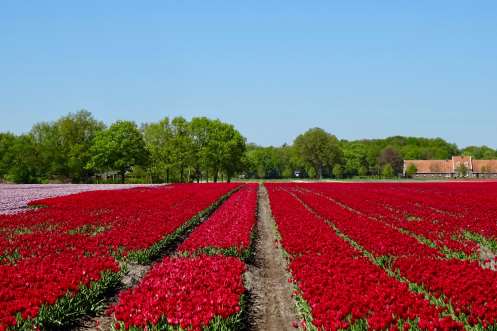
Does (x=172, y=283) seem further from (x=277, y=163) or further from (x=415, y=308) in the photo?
(x=277, y=163)

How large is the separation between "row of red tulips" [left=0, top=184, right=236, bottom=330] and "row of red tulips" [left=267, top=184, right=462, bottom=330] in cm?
454

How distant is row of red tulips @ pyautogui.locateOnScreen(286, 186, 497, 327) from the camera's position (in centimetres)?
695

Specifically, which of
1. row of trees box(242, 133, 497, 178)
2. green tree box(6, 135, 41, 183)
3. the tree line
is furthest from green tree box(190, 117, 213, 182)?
row of trees box(242, 133, 497, 178)

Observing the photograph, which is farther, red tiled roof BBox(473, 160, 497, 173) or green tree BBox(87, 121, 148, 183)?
red tiled roof BBox(473, 160, 497, 173)

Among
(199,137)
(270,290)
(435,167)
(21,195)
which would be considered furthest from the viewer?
(435,167)

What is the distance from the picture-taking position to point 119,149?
275 feet

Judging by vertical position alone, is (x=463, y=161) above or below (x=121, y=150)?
below

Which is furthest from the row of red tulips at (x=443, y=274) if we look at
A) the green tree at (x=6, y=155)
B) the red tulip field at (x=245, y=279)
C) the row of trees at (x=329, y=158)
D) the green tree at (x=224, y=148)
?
the row of trees at (x=329, y=158)

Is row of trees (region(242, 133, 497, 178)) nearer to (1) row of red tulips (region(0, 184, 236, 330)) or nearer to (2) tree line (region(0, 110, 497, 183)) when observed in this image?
(2) tree line (region(0, 110, 497, 183))

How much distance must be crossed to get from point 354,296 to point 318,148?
13292 cm

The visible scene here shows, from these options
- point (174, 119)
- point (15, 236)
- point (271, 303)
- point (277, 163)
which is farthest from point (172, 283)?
point (277, 163)

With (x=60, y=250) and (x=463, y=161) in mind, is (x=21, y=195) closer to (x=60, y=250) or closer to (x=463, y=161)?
(x=60, y=250)

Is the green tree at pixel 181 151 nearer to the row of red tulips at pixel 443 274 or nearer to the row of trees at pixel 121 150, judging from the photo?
the row of trees at pixel 121 150

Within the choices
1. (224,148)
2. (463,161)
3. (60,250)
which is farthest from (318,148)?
(60,250)
